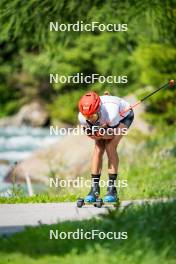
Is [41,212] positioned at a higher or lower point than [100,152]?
lower

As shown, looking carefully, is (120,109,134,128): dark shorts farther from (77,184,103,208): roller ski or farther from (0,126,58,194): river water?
(0,126,58,194): river water

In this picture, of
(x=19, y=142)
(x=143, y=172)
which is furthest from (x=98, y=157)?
(x=19, y=142)

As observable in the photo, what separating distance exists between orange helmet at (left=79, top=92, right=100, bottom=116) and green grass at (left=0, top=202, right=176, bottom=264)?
781 millimetres

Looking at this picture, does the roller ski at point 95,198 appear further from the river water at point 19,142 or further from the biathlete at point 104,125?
the river water at point 19,142

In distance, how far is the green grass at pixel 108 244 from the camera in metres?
5.76

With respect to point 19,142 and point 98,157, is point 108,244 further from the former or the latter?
point 19,142

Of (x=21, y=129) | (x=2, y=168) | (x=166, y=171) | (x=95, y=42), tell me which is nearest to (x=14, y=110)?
(x=21, y=129)

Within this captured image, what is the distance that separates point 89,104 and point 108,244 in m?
1.19

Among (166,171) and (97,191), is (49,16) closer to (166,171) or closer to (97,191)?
(166,171)

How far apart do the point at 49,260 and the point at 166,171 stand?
23.1 ft

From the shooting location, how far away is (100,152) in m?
7.23

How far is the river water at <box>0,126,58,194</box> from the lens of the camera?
24.6m

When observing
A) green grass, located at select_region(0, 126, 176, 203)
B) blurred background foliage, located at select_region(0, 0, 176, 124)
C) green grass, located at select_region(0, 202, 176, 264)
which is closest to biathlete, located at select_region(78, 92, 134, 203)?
green grass, located at select_region(0, 202, 176, 264)

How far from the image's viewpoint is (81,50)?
35.9 metres
